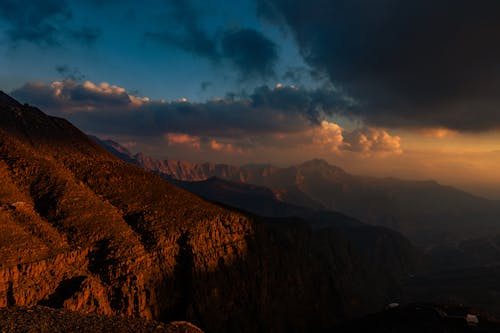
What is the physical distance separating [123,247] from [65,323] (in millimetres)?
26944

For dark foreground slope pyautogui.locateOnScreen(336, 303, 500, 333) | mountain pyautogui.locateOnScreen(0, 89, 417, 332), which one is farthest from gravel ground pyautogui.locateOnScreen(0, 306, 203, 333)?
dark foreground slope pyautogui.locateOnScreen(336, 303, 500, 333)

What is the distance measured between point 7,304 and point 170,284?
2619 centimetres

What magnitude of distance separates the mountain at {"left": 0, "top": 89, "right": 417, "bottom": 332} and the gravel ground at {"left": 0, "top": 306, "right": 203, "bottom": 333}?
16.0 m

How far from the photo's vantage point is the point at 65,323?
29203 mm

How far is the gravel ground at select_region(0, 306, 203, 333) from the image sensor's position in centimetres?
2736

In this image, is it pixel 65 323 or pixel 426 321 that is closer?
pixel 65 323

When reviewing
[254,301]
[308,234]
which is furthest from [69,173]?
[308,234]

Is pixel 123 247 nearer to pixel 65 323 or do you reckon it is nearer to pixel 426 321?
pixel 65 323

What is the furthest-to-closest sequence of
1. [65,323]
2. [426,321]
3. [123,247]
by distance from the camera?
[426,321]
[123,247]
[65,323]

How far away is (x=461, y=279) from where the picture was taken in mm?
165000

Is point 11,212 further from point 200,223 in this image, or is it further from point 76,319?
point 200,223

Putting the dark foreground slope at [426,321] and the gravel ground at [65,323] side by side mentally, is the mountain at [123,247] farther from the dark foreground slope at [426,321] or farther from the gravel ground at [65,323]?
the dark foreground slope at [426,321]

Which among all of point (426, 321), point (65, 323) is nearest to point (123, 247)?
point (65, 323)

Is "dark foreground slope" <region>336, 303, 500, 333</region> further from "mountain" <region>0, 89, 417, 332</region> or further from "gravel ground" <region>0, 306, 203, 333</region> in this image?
"gravel ground" <region>0, 306, 203, 333</region>
